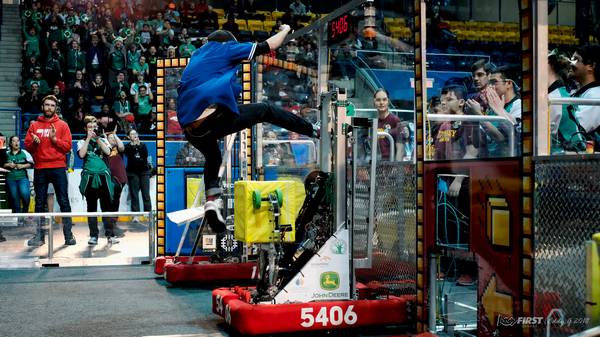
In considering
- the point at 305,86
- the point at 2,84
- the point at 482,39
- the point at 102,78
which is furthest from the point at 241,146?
the point at 2,84

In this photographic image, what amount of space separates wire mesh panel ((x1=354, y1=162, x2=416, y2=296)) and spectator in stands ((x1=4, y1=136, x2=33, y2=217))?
22.2 feet

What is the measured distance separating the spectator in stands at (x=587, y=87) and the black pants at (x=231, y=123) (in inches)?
73.4

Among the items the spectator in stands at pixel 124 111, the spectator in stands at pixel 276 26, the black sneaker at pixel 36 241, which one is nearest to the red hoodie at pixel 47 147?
Answer: the black sneaker at pixel 36 241

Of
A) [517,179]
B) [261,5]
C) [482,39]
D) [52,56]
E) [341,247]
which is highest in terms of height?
[261,5]

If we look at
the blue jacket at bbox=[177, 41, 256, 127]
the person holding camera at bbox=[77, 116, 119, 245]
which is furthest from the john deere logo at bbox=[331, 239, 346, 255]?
the person holding camera at bbox=[77, 116, 119, 245]

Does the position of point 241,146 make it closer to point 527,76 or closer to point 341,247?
point 341,247

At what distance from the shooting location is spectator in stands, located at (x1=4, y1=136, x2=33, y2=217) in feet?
35.8

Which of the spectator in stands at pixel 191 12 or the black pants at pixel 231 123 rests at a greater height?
the spectator in stands at pixel 191 12

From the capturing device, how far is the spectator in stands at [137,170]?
11242mm

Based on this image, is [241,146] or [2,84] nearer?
[241,146]

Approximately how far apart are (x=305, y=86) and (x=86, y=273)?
3387 millimetres

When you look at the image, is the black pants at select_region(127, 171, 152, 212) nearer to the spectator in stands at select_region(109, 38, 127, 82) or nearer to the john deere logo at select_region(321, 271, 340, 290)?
the spectator in stands at select_region(109, 38, 127, 82)

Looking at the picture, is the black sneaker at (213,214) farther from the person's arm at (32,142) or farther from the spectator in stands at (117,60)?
the spectator in stands at (117,60)

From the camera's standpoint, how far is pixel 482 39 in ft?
20.2
